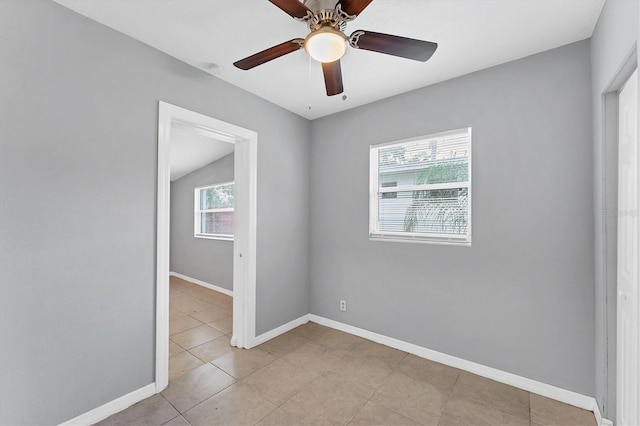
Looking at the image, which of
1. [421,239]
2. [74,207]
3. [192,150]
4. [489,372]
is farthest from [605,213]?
[192,150]

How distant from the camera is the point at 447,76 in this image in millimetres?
2475

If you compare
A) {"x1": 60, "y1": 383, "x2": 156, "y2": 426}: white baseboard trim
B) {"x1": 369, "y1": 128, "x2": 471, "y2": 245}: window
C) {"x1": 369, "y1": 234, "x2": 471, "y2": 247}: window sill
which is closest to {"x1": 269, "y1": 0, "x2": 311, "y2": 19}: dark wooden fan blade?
{"x1": 369, "y1": 128, "x2": 471, "y2": 245}: window

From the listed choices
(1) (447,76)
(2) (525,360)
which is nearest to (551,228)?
(2) (525,360)

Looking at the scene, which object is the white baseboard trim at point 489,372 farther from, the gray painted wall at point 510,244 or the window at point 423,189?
the window at point 423,189

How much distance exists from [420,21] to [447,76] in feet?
2.73

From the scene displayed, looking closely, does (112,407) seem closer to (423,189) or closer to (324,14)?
(324,14)

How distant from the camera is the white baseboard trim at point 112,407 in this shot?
1733 millimetres

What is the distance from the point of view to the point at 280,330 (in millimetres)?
3186

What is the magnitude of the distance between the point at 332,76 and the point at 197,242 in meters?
4.79

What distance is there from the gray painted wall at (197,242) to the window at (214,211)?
0.41 feet

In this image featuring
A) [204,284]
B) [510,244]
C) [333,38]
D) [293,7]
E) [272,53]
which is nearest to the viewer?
[293,7]

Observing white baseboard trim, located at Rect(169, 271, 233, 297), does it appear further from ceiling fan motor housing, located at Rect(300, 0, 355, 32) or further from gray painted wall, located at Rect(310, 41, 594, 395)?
ceiling fan motor housing, located at Rect(300, 0, 355, 32)

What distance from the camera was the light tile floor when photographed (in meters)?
1.85

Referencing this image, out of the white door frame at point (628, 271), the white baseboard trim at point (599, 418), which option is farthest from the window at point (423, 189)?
the white baseboard trim at point (599, 418)
